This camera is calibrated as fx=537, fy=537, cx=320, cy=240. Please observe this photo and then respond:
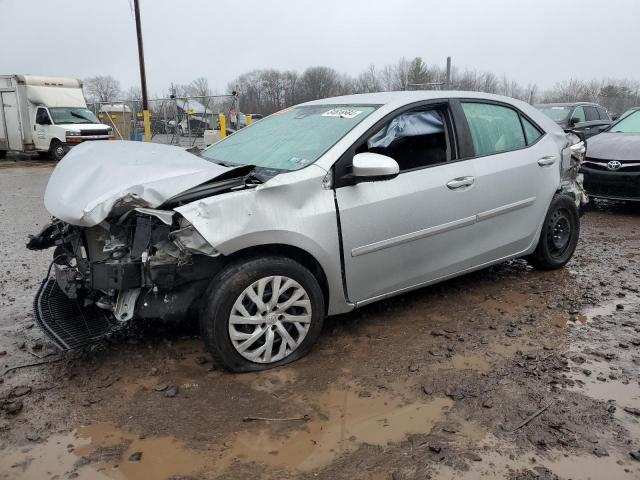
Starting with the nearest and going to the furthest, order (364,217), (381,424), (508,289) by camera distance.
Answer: (381,424)
(364,217)
(508,289)

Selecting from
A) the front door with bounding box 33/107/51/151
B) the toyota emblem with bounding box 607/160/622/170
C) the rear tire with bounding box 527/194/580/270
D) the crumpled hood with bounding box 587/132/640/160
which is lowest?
the rear tire with bounding box 527/194/580/270

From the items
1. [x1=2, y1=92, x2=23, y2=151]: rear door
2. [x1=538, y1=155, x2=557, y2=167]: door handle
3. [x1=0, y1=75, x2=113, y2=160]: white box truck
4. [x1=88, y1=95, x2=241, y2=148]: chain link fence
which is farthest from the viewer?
[x1=88, y1=95, x2=241, y2=148]: chain link fence

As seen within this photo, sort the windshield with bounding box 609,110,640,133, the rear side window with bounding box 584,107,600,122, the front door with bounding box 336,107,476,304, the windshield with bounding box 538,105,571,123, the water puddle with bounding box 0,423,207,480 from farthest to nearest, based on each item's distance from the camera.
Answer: the rear side window with bounding box 584,107,600,122 → the windshield with bounding box 538,105,571,123 → the windshield with bounding box 609,110,640,133 → the front door with bounding box 336,107,476,304 → the water puddle with bounding box 0,423,207,480

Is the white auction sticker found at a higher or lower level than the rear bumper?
higher

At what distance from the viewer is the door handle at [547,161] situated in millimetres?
4461

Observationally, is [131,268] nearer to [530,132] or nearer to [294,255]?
[294,255]

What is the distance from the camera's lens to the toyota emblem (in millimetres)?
7535

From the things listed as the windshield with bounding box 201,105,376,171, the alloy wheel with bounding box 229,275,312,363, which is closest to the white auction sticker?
the windshield with bounding box 201,105,376,171

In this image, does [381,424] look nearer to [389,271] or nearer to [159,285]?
[389,271]

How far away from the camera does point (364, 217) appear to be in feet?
11.2

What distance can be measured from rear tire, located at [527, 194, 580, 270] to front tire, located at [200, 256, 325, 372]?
8.16ft

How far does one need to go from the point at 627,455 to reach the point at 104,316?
118 inches

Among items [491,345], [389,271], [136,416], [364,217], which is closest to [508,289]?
[491,345]

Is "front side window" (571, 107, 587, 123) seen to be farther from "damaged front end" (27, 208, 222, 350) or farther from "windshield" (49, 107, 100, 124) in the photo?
"windshield" (49, 107, 100, 124)
